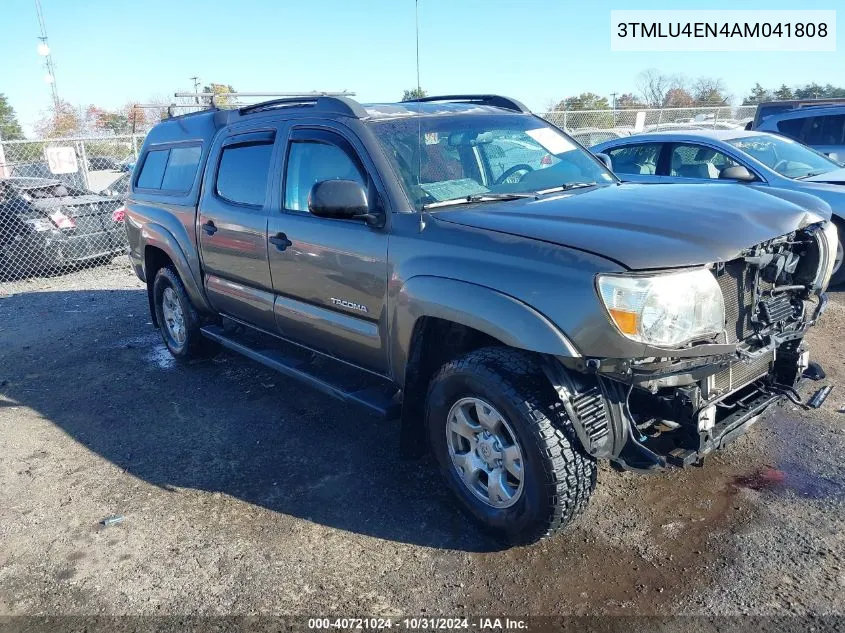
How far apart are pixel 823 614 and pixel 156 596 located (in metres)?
2.80

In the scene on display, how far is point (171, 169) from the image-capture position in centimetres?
567

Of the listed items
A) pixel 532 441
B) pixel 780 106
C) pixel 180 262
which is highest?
pixel 780 106

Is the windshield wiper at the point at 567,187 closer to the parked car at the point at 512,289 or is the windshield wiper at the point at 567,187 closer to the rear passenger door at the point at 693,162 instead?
the parked car at the point at 512,289

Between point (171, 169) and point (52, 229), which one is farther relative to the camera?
point (52, 229)

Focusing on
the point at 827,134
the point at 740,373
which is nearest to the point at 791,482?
the point at 740,373

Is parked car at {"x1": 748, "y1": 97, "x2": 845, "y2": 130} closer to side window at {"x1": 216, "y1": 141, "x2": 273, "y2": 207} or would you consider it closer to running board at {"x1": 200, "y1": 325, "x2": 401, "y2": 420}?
side window at {"x1": 216, "y1": 141, "x2": 273, "y2": 207}

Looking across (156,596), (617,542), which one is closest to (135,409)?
(156,596)

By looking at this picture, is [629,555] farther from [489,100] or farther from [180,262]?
[180,262]

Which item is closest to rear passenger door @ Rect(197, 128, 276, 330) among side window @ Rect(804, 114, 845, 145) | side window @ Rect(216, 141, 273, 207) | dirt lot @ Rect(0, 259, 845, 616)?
side window @ Rect(216, 141, 273, 207)

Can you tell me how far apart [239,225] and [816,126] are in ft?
33.4

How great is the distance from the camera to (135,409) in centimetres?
507

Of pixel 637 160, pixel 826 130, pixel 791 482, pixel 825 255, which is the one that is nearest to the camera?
pixel 825 255

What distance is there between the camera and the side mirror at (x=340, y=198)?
3.32 metres

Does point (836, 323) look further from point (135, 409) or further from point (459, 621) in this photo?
point (135, 409)
